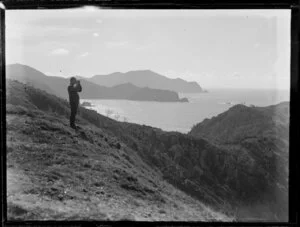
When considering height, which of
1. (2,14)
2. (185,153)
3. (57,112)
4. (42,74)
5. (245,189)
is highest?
(2,14)

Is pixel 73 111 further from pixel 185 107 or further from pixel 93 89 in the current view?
pixel 185 107

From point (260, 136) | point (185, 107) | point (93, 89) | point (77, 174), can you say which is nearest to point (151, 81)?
point (185, 107)

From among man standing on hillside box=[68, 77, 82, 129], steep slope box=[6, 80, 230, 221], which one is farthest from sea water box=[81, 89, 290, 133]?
steep slope box=[6, 80, 230, 221]

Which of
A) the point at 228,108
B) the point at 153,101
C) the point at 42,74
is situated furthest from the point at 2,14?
the point at 228,108

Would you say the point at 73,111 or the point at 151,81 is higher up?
the point at 151,81

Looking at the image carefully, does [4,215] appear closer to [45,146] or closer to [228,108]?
[45,146]

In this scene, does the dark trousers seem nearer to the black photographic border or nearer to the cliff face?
the cliff face
